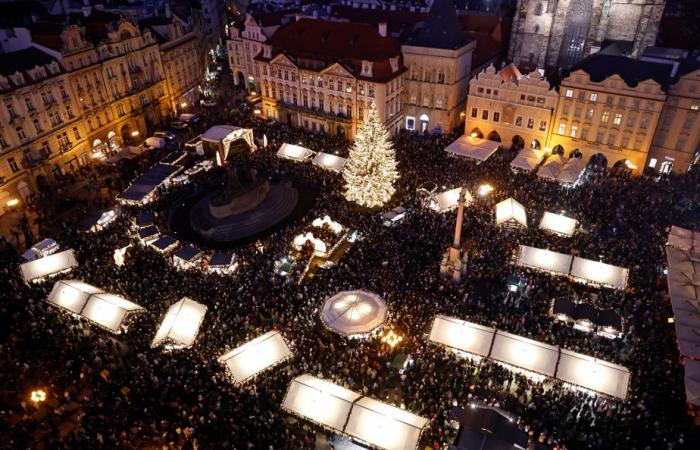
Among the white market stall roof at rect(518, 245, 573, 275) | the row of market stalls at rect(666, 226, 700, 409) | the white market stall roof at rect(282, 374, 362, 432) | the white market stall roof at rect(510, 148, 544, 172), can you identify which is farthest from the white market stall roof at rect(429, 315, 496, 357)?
the white market stall roof at rect(510, 148, 544, 172)

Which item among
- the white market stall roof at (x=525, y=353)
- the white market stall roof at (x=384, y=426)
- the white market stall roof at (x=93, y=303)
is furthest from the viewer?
the white market stall roof at (x=93, y=303)

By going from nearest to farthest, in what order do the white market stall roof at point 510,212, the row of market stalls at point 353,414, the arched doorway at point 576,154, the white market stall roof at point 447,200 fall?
the row of market stalls at point 353,414 < the white market stall roof at point 510,212 < the white market stall roof at point 447,200 < the arched doorway at point 576,154

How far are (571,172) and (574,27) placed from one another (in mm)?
30070

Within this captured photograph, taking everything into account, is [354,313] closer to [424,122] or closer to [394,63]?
[394,63]

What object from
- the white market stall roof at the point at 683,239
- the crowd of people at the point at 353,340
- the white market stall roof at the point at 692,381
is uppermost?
the white market stall roof at the point at 683,239

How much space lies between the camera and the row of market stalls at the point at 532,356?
23.7 meters

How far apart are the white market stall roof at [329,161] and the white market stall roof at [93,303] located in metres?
23.2

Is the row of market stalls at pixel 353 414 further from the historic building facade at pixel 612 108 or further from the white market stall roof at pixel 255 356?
the historic building facade at pixel 612 108

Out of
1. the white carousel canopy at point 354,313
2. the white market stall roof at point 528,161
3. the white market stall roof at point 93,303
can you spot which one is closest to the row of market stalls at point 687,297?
the white market stall roof at point 528,161

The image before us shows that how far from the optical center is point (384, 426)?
2178cm

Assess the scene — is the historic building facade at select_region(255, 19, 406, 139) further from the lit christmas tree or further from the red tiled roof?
the lit christmas tree

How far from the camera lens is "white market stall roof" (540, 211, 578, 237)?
35.7m

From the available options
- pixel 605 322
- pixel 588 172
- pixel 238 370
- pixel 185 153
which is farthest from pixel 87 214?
pixel 588 172

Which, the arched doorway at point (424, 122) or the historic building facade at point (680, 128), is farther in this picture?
the arched doorway at point (424, 122)
